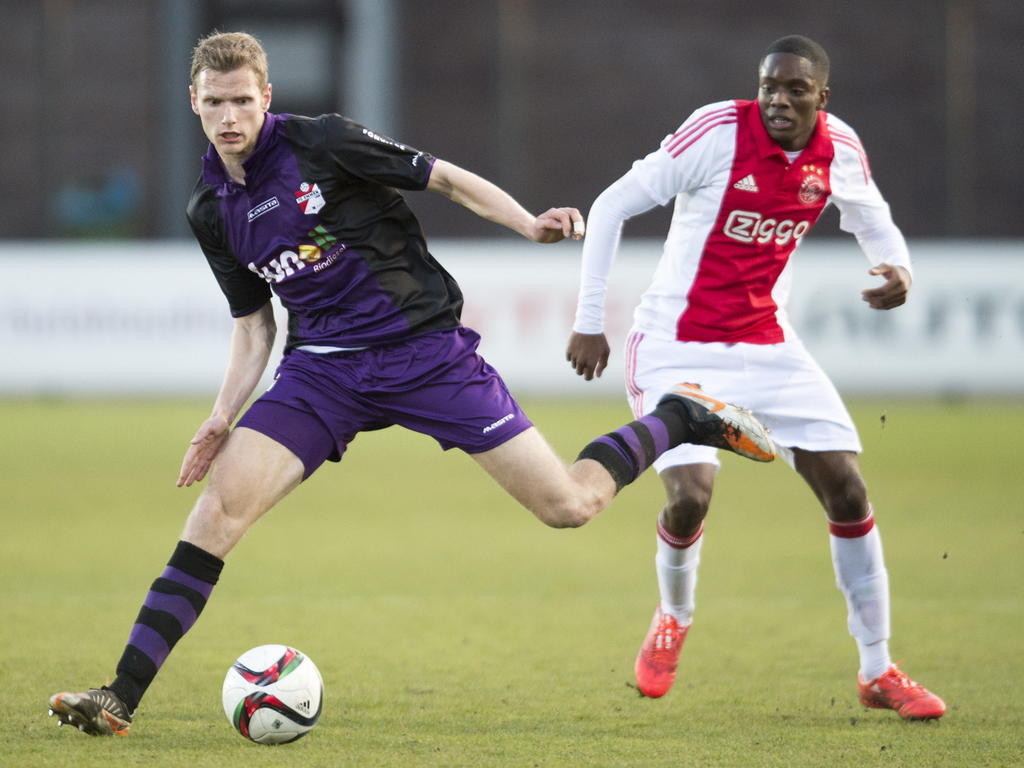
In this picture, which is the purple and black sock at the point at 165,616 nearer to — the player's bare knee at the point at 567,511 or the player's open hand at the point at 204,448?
the player's open hand at the point at 204,448

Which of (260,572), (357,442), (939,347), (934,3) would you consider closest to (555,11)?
(934,3)

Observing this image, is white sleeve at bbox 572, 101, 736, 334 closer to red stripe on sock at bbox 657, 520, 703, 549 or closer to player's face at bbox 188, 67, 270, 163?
red stripe on sock at bbox 657, 520, 703, 549

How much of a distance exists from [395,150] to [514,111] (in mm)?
17013

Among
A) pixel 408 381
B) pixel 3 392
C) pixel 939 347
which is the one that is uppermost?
pixel 408 381

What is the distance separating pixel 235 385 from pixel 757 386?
1.77 m

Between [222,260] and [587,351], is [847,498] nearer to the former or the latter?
[587,351]

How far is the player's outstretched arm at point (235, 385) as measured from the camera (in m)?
4.84

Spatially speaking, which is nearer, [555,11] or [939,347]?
[939,347]

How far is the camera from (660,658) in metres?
5.47

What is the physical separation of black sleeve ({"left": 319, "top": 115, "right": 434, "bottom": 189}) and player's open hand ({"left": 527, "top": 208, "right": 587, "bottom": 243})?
441 millimetres

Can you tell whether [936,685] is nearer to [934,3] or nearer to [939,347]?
[939,347]

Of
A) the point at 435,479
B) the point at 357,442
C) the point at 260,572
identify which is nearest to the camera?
the point at 260,572

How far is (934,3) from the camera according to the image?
2141cm

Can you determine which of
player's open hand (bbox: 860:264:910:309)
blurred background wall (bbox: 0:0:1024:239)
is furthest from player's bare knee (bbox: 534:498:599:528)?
blurred background wall (bbox: 0:0:1024:239)
